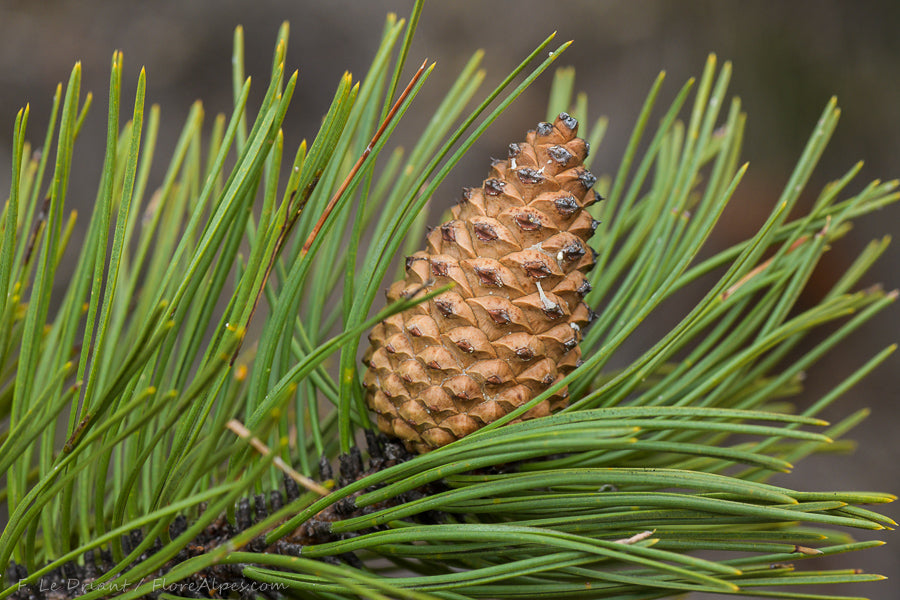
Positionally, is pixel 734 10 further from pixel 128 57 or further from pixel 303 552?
pixel 303 552

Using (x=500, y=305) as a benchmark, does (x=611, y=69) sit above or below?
above

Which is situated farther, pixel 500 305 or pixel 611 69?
pixel 611 69

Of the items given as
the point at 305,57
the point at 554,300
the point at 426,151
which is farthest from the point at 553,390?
the point at 305,57

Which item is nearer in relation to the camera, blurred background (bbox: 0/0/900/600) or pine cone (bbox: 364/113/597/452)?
pine cone (bbox: 364/113/597/452)

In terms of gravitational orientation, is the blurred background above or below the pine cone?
above
